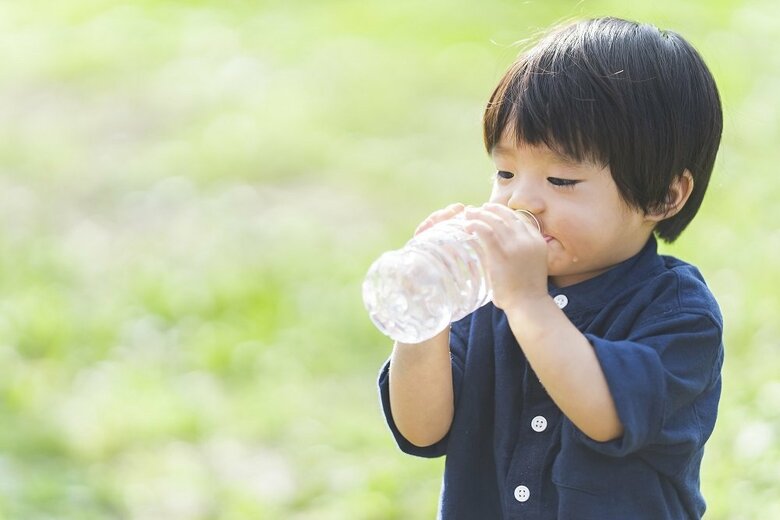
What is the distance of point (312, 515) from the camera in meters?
4.09

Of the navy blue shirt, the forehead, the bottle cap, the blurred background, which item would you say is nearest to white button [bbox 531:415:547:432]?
the navy blue shirt

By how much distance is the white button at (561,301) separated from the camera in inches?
90.7

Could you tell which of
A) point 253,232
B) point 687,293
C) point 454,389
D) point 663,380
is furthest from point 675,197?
point 253,232

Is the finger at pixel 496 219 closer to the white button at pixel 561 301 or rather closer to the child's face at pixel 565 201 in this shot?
the child's face at pixel 565 201

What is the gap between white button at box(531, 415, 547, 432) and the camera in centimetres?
226

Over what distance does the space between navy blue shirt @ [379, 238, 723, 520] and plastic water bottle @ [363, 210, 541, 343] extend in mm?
148

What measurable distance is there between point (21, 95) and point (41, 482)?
162 inches

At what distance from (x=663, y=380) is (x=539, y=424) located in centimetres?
24

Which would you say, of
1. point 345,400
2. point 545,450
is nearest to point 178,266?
point 345,400

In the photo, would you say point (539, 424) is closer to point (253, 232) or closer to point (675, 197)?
point (675, 197)

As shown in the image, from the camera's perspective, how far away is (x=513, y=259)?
213 cm

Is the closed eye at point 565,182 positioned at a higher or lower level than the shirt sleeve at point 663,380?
higher

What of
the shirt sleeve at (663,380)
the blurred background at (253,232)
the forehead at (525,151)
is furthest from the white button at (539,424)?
the blurred background at (253,232)

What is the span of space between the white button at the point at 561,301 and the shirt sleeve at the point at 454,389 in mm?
205
